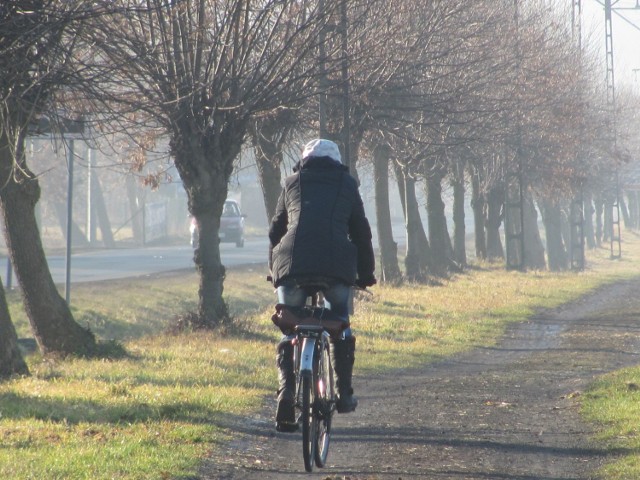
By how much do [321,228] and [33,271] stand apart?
7.92 m

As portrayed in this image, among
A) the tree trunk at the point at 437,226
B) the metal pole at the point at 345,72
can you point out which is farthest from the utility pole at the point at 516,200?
the metal pole at the point at 345,72

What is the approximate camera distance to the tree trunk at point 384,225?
2992 cm

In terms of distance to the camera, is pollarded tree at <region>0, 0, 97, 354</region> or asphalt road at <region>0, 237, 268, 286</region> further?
asphalt road at <region>0, 237, 268, 286</region>

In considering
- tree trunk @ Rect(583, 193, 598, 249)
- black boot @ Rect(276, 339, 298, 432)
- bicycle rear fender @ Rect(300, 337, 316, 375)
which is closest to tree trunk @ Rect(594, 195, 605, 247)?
tree trunk @ Rect(583, 193, 598, 249)

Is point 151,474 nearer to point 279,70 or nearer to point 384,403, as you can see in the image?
point 384,403

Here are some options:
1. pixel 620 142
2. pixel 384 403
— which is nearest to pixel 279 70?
pixel 384 403

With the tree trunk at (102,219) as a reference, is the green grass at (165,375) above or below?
below

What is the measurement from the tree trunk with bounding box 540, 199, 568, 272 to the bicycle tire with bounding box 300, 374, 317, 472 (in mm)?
49864

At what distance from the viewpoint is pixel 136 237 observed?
7188 centimetres

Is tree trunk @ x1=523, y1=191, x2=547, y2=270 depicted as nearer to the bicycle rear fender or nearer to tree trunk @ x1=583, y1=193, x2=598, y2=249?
tree trunk @ x1=583, y1=193, x2=598, y2=249

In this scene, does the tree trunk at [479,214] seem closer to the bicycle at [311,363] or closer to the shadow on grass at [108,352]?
the shadow on grass at [108,352]

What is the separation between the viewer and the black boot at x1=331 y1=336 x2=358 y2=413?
7.83 m

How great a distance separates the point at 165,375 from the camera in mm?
12641

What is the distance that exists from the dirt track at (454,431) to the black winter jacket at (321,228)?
1.33 m
